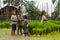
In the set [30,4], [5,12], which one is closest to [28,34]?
[30,4]

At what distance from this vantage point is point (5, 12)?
4553 cm

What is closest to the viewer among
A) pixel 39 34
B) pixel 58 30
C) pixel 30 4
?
pixel 39 34

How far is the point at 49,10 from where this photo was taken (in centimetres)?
4788

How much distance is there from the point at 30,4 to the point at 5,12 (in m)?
7.30

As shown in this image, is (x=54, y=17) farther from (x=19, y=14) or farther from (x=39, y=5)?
(x=19, y=14)

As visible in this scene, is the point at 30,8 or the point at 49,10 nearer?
the point at 30,8

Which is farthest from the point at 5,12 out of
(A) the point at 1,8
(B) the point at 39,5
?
(B) the point at 39,5

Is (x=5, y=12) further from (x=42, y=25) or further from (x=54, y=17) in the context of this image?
(x=42, y=25)

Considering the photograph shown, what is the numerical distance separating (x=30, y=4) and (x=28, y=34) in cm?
2504

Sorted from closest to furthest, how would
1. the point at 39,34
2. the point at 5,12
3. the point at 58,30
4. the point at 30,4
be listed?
the point at 39,34 < the point at 58,30 < the point at 30,4 < the point at 5,12

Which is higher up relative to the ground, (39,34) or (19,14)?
(19,14)

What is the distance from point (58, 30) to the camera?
663 inches

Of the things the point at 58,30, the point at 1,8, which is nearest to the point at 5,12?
the point at 1,8

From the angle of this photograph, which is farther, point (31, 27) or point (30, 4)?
point (30, 4)
